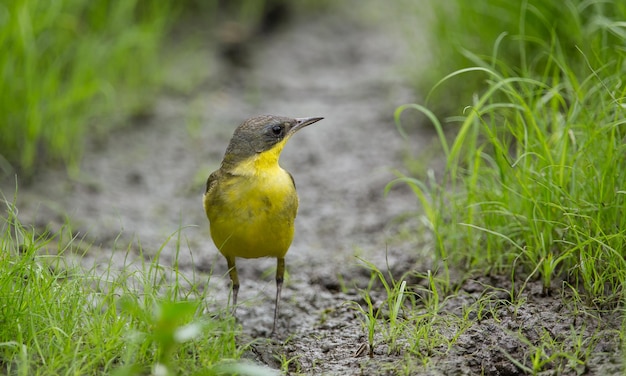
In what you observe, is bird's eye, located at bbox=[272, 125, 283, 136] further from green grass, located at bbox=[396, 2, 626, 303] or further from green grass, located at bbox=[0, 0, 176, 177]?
green grass, located at bbox=[0, 0, 176, 177]

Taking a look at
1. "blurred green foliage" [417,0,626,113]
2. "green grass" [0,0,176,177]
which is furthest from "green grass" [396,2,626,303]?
"green grass" [0,0,176,177]

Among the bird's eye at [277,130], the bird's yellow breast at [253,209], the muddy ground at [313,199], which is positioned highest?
the bird's eye at [277,130]

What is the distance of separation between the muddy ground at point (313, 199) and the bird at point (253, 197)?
0.35m

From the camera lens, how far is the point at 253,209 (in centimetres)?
439

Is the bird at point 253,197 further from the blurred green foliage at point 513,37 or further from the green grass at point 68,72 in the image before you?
the green grass at point 68,72

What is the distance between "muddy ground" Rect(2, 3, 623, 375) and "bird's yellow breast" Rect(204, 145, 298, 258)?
349mm

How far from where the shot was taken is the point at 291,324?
4855 mm

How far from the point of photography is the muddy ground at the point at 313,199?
4148mm

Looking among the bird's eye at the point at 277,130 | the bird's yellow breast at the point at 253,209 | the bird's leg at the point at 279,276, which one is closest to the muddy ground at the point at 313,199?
the bird's leg at the point at 279,276

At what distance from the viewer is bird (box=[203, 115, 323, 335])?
173 inches

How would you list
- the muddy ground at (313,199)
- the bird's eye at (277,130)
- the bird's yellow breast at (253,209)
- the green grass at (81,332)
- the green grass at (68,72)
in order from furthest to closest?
the green grass at (68,72), the bird's eye at (277,130), the bird's yellow breast at (253,209), the muddy ground at (313,199), the green grass at (81,332)

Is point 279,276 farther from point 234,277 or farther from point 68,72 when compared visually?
point 68,72

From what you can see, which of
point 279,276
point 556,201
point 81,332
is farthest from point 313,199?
point 81,332

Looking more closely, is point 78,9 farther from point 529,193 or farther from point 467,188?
point 529,193
